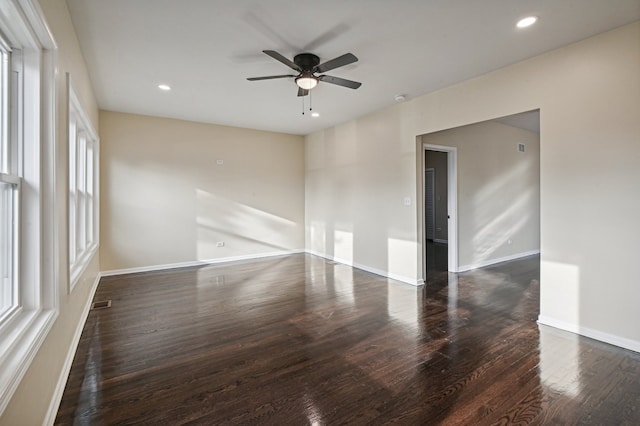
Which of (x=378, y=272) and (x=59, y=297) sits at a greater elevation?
(x=59, y=297)

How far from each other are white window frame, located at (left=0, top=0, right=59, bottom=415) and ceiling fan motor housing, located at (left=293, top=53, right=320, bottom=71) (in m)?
1.93

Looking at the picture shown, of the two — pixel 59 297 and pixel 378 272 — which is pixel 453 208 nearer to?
pixel 378 272

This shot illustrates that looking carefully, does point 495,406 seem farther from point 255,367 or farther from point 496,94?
point 496,94

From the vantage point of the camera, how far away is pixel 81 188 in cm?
358

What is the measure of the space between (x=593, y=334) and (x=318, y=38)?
12.1ft

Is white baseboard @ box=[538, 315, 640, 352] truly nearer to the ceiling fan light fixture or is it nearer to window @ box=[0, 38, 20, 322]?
the ceiling fan light fixture

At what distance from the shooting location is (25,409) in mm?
1389

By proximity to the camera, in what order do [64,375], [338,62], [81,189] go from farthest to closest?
[81,189], [338,62], [64,375]

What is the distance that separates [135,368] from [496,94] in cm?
438

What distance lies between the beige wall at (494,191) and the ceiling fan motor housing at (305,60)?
2.29 m

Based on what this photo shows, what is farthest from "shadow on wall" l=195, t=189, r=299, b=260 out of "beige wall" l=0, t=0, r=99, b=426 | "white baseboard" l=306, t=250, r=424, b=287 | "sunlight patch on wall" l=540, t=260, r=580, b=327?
"sunlight patch on wall" l=540, t=260, r=580, b=327

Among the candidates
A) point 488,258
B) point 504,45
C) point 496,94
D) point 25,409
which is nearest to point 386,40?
point 504,45

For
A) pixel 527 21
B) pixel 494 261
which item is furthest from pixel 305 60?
pixel 494 261

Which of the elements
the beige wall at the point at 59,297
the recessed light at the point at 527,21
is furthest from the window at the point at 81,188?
the recessed light at the point at 527,21
